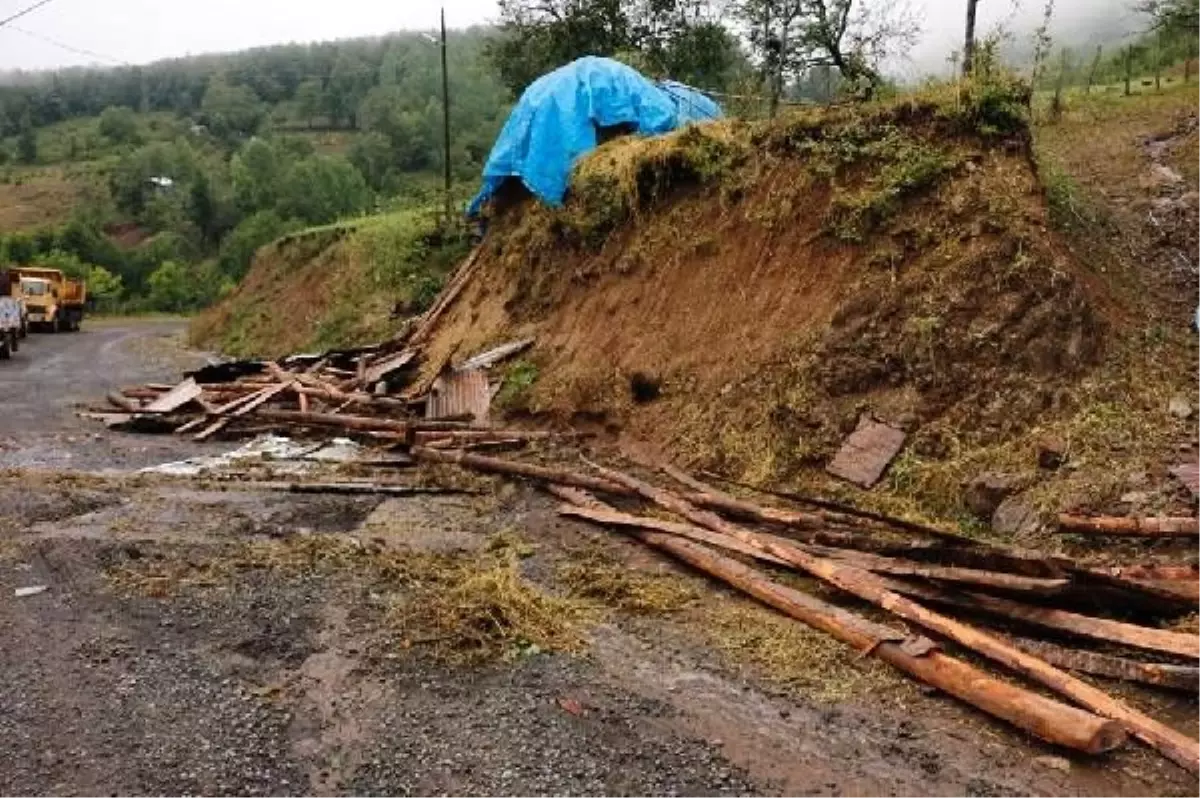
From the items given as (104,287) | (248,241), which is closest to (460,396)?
(248,241)

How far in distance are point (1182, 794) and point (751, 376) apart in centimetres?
646

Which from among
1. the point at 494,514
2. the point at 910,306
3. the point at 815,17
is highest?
the point at 815,17

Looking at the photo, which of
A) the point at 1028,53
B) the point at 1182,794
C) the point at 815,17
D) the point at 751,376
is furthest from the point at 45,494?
the point at 815,17

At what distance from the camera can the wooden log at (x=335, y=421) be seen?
12352 mm

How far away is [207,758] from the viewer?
15.3 feet

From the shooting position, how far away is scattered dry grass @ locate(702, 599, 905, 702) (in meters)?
5.42

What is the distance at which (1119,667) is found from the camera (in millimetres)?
5270

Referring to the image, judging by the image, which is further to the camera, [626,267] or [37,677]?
[626,267]

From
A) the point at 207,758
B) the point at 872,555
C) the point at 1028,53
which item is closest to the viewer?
the point at 207,758

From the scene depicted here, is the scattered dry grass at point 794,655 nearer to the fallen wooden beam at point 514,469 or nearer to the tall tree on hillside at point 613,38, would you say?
the fallen wooden beam at point 514,469

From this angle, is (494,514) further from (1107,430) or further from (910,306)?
(1107,430)

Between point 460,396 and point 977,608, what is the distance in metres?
8.20

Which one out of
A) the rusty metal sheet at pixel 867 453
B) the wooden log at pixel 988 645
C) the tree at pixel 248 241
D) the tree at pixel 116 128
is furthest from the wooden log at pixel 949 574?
the tree at pixel 116 128

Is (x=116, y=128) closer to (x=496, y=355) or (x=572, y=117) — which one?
(x=572, y=117)
